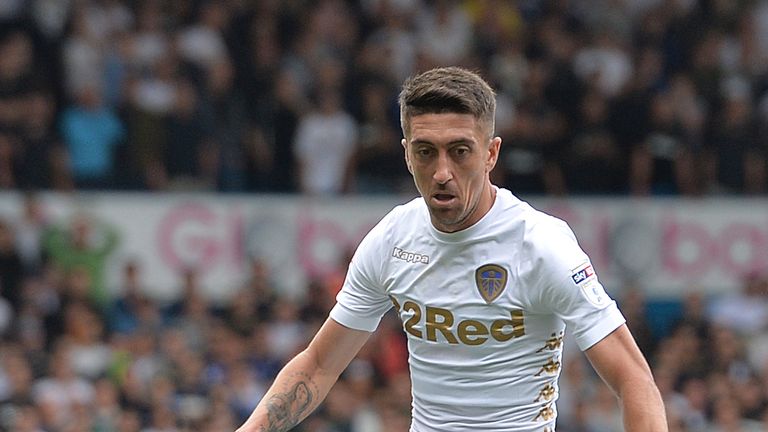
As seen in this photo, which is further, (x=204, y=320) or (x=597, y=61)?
(x=597, y=61)

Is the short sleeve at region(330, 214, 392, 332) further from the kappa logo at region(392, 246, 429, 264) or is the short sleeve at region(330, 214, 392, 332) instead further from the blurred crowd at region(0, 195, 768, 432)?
the blurred crowd at region(0, 195, 768, 432)

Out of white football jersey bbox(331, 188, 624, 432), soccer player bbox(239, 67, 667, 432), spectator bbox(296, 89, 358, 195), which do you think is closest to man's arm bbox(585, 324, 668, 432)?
soccer player bbox(239, 67, 667, 432)

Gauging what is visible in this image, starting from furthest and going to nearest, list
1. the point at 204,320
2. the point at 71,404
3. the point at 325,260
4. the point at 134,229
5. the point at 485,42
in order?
the point at 485,42 → the point at 325,260 → the point at 134,229 → the point at 204,320 → the point at 71,404

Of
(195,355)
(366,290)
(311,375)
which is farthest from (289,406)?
(195,355)

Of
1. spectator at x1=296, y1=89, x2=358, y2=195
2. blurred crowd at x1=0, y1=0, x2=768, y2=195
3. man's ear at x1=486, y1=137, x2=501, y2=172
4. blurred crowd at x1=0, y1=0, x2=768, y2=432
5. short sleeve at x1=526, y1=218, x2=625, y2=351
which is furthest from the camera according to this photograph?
spectator at x1=296, y1=89, x2=358, y2=195

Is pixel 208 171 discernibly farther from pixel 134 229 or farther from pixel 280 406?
pixel 280 406

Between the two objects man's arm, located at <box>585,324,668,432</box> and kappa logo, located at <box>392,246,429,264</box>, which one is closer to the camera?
man's arm, located at <box>585,324,668,432</box>

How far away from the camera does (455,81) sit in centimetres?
484

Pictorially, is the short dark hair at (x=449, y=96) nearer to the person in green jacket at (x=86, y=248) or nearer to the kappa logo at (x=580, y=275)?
the kappa logo at (x=580, y=275)

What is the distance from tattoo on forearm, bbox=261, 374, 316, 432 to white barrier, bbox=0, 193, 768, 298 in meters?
7.99

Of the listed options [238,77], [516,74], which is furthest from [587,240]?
[238,77]

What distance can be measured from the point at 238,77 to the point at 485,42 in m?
2.94

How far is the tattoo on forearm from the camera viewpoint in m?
5.32

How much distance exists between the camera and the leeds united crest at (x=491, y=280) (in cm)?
494
